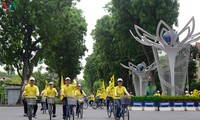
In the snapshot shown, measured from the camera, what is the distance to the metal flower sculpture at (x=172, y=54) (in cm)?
3334

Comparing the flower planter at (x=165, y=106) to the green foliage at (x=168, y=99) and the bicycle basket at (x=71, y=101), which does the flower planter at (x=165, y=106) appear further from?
the bicycle basket at (x=71, y=101)

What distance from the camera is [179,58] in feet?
115

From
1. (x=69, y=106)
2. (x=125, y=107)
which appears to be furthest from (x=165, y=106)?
(x=69, y=106)

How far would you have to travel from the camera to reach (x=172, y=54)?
34.1 metres

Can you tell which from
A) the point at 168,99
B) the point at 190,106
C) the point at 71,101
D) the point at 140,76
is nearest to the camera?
the point at 71,101

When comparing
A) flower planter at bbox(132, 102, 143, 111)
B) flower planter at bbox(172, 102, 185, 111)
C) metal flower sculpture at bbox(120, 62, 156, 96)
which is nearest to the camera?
flower planter at bbox(172, 102, 185, 111)

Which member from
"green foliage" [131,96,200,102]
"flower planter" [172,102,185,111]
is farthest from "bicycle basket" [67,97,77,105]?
"flower planter" [172,102,185,111]

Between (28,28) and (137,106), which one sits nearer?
(137,106)

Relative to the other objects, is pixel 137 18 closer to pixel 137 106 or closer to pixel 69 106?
pixel 137 106

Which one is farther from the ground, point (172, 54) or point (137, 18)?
point (137, 18)

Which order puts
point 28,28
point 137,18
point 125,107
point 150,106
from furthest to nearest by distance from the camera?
point 28,28
point 137,18
point 150,106
point 125,107

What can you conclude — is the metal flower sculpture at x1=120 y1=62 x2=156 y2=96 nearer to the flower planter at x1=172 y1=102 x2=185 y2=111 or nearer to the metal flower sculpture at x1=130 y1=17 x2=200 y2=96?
the metal flower sculpture at x1=130 y1=17 x2=200 y2=96

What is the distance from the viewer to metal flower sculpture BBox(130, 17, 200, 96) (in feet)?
109

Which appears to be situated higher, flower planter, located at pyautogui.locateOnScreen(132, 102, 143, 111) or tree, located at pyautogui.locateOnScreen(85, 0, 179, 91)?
tree, located at pyautogui.locateOnScreen(85, 0, 179, 91)
